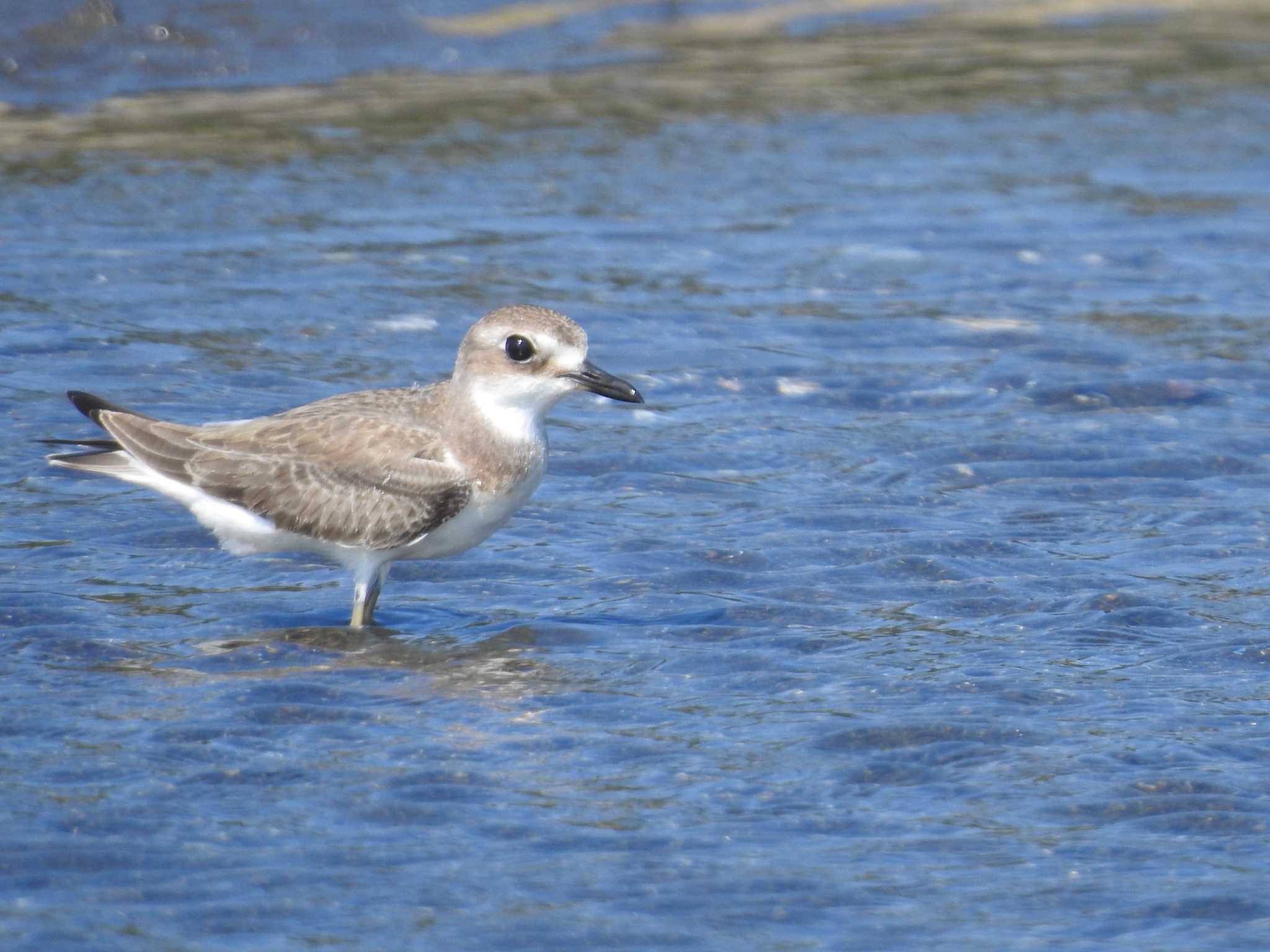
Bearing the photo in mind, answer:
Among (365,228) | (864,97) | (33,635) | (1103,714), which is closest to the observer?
(1103,714)

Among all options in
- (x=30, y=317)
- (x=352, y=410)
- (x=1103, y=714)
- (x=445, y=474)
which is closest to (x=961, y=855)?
(x=1103, y=714)

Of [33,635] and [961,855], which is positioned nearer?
[961,855]

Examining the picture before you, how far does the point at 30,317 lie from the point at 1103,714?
7844 mm

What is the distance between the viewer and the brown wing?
860 centimetres

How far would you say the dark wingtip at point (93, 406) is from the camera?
29.9ft

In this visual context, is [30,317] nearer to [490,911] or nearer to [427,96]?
[427,96]

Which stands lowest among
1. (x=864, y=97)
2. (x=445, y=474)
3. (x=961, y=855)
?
(x=961, y=855)

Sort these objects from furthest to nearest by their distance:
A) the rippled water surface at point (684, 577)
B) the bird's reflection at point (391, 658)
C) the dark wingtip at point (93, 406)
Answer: the dark wingtip at point (93, 406) < the bird's reflection at point (391, 658) < the rippled water surface at point (684, 577)

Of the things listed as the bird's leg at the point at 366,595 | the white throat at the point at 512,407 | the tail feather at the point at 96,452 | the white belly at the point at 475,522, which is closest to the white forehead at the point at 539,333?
the white throat at the point at 512,407

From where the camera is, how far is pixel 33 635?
27.9 ft

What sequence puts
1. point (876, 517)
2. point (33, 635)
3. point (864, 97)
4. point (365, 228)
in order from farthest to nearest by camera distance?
point (864, 97)
point (365, 228)
point (876, 517)
point (33, 635)

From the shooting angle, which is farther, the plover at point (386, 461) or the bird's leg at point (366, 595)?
the bird's leg at point (366, 595)

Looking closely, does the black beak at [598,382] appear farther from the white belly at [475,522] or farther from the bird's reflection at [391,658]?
the bird's reflection at [391,658]

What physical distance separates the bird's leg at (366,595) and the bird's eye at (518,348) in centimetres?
106
